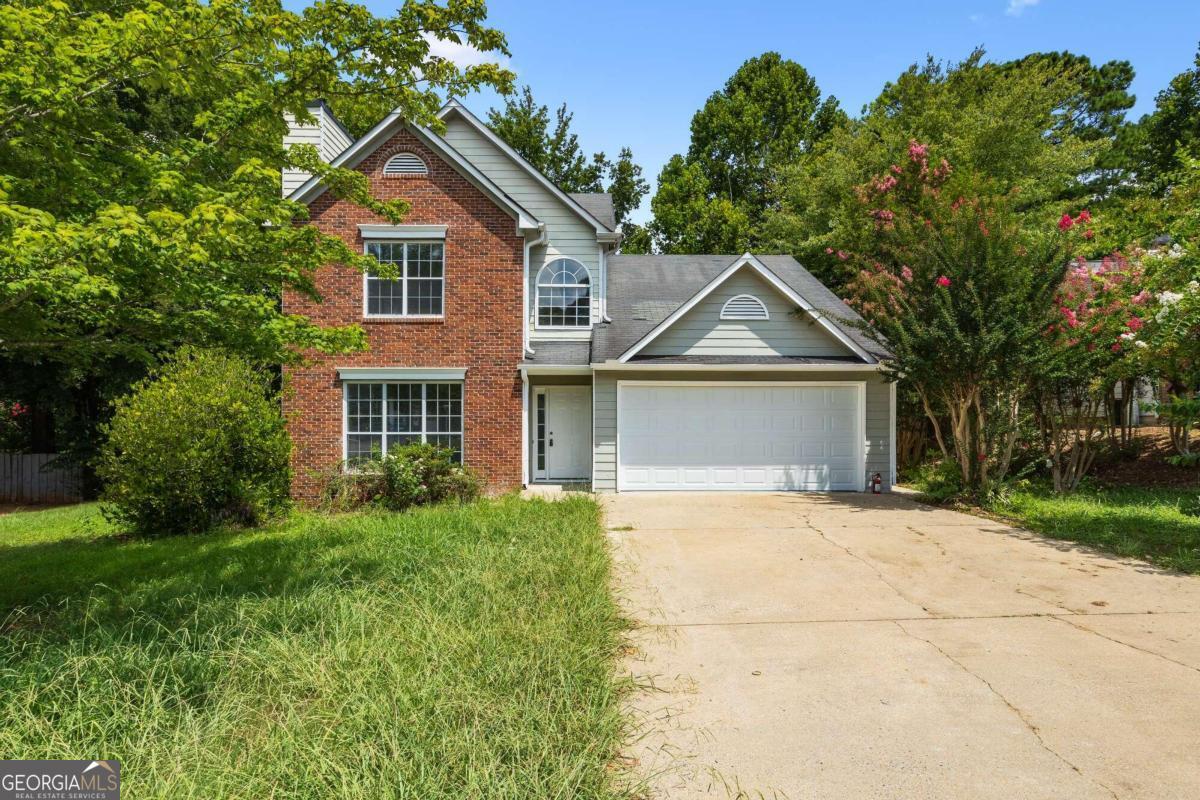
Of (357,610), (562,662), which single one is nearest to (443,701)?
(562,662)

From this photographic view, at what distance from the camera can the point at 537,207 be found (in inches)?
571

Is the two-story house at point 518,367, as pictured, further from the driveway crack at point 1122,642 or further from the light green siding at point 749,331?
the driveway crack at point 1122,642

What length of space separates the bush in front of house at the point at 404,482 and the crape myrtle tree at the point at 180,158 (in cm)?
556

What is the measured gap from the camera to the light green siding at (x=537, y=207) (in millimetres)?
14297

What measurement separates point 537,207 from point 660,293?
3.54 meters

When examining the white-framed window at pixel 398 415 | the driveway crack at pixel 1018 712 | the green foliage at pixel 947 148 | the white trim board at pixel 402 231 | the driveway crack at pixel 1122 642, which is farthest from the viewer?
the green foliage at pixel 947 148

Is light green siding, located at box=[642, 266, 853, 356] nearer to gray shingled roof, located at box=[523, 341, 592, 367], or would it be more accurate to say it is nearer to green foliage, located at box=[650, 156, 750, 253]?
gray shingled roof, located at box=[523, 341, 592, 367]

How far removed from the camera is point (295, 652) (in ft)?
13.5

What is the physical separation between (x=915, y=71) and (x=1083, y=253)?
20.1m

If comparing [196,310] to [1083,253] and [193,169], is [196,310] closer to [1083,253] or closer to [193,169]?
[193,169]

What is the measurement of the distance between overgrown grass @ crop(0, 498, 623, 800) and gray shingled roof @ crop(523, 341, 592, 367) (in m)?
6.60

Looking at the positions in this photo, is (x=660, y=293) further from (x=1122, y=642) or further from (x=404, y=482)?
(x=1122, y=642)

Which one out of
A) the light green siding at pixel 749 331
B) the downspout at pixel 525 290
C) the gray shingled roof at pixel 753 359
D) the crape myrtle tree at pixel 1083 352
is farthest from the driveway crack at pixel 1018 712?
the downspout at pixel 525 290

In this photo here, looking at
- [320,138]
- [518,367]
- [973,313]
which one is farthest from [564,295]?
[973,313]
